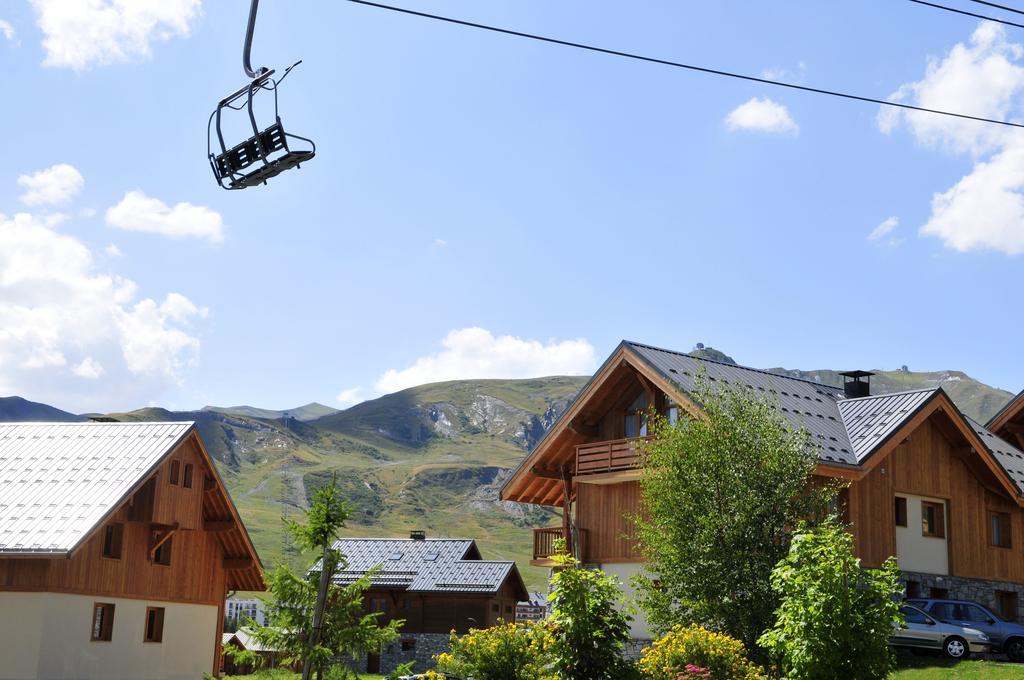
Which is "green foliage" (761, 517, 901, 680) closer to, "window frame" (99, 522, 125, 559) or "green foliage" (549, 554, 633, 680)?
"green foliage" (549, 554, 633, 680)

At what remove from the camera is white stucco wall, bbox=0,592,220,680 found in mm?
27438

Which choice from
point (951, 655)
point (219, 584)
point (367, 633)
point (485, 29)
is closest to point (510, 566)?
point (219, 584)

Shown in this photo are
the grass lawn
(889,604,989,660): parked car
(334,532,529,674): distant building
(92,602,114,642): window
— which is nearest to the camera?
the grass lawn

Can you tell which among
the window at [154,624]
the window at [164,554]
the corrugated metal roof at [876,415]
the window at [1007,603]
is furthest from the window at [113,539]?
the window at [1007,603]

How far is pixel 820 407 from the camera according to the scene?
111 ft

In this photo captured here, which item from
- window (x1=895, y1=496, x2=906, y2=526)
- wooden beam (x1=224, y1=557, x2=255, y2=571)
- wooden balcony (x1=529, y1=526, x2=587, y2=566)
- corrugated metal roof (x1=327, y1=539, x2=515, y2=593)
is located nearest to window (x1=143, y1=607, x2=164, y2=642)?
wooden beam (x1=224, y1=557, x2=255, y2=571)

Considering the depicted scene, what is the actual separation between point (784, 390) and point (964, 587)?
7433 millimetres

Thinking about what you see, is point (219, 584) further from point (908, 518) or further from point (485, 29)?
point (485, 29)

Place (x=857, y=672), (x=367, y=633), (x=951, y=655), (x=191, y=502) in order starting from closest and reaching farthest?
(x=857, y=672), (x=367, y=633), (x=951, y=655), (x=191, y=502)

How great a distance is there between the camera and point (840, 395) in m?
36.3

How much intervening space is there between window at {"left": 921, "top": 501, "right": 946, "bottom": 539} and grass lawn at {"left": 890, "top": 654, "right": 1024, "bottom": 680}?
19.8 feet

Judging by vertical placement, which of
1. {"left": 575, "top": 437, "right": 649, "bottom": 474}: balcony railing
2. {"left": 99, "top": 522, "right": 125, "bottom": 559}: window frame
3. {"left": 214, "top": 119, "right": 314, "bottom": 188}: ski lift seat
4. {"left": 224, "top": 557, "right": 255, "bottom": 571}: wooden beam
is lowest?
{"left": 224, "top": 557, "right": 255, "bottom": 571}: wooden beam

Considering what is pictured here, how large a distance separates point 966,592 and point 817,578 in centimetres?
1780

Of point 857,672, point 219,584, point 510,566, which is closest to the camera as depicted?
point 857,672
